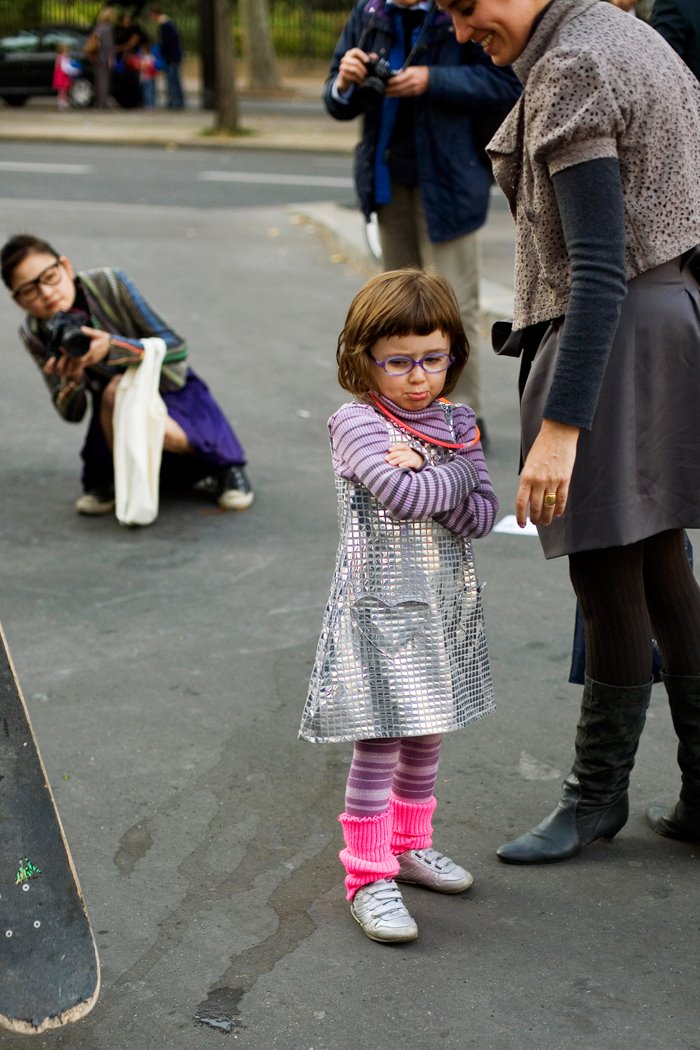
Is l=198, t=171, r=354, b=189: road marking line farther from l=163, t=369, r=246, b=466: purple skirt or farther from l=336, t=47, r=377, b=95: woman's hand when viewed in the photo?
l=163, t=369, r=246, b=466: purple skirt

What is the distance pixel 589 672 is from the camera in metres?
→ 3.07

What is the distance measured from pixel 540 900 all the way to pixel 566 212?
1361 mm

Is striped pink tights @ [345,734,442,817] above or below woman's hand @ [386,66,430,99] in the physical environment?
below

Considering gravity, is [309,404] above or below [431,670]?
below

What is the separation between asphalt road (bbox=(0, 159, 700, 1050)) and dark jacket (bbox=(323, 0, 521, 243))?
1.08 metres

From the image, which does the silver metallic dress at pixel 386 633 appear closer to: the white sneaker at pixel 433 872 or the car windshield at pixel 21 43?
the white sneaker at pixel 433 872

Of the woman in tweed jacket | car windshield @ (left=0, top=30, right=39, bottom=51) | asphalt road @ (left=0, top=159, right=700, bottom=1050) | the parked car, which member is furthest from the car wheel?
the woman in tweed jacket

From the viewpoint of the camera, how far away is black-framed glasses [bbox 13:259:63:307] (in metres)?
5.29

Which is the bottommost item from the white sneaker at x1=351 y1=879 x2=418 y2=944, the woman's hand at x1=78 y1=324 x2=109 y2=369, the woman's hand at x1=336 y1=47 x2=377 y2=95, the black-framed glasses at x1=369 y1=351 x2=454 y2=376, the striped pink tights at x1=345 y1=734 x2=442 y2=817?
the woman's hand at x1=78 y1=324 x2=109 y2=369

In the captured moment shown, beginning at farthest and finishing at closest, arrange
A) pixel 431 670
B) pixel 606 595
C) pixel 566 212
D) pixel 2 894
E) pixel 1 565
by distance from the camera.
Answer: pixel 1 565
pixel 606 595
pixel 431 670
pixel 566 212
pixel 2 894

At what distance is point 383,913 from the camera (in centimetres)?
283

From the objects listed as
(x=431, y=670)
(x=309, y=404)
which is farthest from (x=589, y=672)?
(x=309, y=404)

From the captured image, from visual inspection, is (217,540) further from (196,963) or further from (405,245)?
(196,963)

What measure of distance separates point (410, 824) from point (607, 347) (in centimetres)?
105
